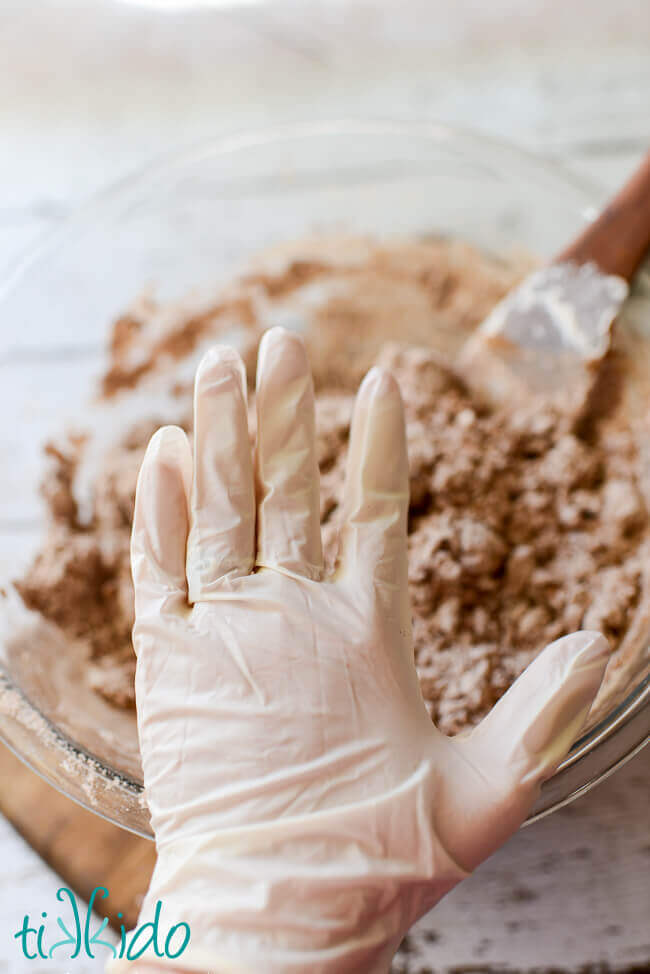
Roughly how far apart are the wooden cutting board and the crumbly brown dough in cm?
19

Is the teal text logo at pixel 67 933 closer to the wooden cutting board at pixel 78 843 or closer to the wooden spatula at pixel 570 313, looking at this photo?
the wooden cutting board at pixel 78 843

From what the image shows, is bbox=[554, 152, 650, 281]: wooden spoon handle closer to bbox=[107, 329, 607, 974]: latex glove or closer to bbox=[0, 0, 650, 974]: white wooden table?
bbox=[0, 0, 650, 974]: white wooden table

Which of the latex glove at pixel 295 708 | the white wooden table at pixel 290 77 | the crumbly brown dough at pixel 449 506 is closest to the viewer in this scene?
the latex glove at pixel 295 708

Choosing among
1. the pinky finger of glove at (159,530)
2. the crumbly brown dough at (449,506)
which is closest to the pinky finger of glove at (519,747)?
the crumbly brown dough at (449,506)

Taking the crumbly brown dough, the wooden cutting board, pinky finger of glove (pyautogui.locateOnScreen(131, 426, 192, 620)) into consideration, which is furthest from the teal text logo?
pinky finger of glove (pyautogui.locateOnScreen(131, 426, 192, 620))

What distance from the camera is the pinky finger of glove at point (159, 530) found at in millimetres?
729

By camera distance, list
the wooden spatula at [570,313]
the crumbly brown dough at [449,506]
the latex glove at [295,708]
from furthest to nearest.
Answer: the wooden spatula at [570,313] < the crumbly brown dough at [449,506] < the latex glove at [295,708]

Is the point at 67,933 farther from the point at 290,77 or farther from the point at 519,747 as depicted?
the point at 290,77

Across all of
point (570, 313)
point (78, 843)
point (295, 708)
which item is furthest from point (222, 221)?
point (78, 843)

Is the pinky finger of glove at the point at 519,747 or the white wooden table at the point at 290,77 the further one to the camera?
the white wooden table at the point at 290,77

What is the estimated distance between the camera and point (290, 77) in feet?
4.18

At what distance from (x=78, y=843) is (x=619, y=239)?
1.14m

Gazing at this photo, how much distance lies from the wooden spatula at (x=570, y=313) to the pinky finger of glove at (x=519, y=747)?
0.46 metres

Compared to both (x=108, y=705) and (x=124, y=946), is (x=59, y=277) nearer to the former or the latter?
(x=108, y=705)
